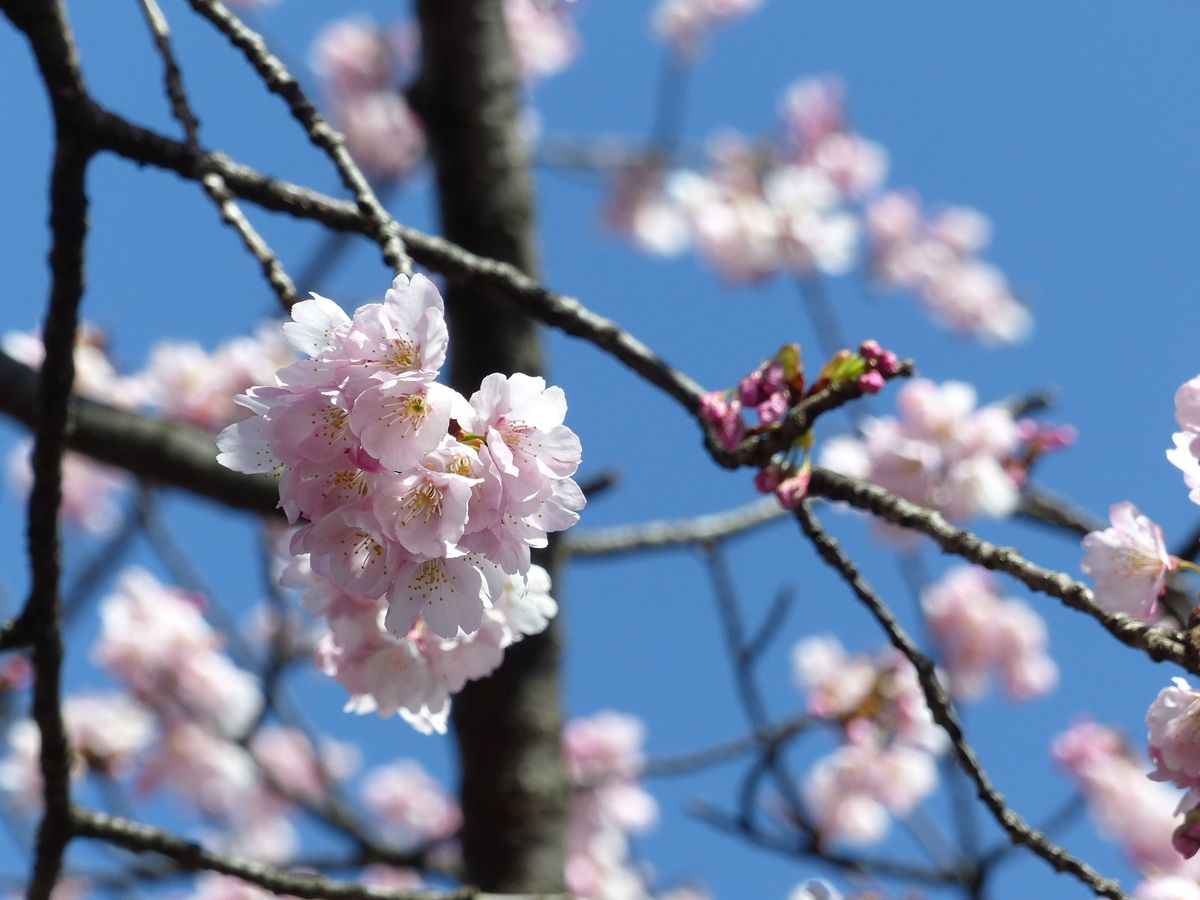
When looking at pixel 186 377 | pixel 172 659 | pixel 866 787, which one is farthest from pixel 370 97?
pixel 866 787

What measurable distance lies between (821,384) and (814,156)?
18.7 feet

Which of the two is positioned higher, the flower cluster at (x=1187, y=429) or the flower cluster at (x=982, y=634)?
the flower cluster at (x=982, y=634)

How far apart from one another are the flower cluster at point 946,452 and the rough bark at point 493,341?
0.85 meters

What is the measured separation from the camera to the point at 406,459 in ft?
2.65

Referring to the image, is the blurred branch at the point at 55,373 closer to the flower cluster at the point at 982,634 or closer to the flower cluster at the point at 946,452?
the flower cluster at the point at 946,452

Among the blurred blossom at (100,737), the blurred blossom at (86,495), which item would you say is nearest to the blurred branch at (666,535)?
the blurred blossom at (100,737)

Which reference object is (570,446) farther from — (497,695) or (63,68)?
(497,695)

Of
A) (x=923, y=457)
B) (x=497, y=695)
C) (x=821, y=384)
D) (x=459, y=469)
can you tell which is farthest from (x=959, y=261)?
(x=459, y=469)

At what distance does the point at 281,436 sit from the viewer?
84 centimetres

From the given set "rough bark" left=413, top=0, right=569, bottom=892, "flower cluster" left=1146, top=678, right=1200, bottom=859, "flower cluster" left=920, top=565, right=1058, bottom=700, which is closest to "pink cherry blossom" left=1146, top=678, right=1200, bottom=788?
"flower cluster" left=1146, top=678, right=1200, bottom=859

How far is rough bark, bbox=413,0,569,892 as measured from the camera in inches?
96.8

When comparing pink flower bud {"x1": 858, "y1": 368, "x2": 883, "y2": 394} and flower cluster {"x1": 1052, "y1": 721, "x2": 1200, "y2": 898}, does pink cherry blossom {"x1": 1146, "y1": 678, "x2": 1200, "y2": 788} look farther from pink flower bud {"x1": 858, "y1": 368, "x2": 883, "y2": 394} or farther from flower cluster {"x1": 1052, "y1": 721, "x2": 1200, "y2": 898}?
flower cluster {"x1": 1052, "y1": 721, "x2": 1200, "y2": 898}

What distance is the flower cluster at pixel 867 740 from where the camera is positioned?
306 cm

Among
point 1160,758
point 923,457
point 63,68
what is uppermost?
point 923,457
